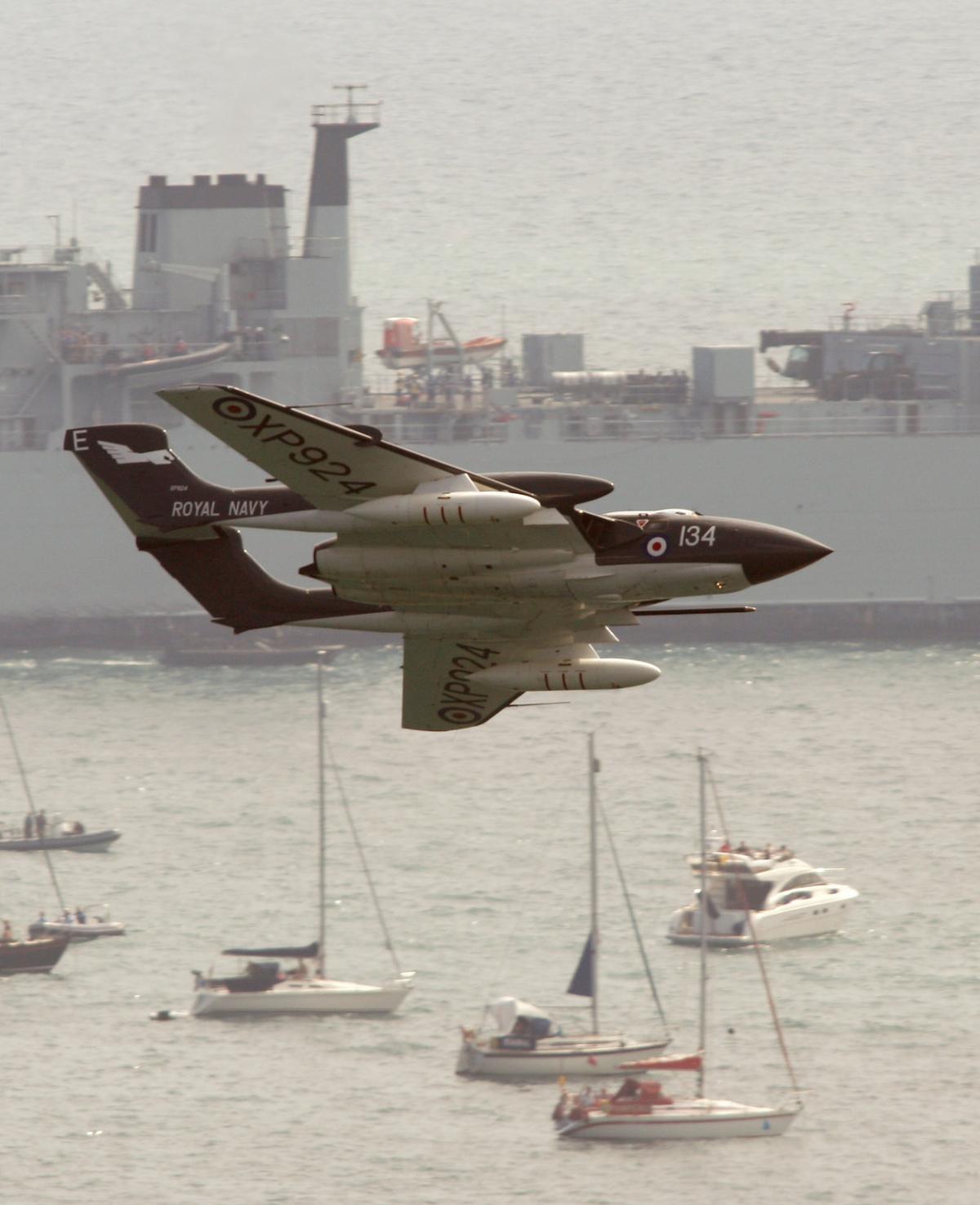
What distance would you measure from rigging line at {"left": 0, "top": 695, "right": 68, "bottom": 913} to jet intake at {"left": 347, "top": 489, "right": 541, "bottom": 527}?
184 feet

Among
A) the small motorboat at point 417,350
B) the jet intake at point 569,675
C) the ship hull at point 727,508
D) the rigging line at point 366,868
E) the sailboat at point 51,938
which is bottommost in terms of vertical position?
the sailboat at point 51,938

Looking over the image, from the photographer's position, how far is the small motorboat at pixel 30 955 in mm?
78312

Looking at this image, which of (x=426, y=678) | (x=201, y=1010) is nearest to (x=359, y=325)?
(x=201, y=1010)

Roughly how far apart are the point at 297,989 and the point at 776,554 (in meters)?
49.3

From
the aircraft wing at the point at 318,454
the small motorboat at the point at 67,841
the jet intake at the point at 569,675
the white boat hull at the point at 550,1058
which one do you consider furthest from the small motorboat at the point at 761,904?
the aircraft wing at the point at 318,454

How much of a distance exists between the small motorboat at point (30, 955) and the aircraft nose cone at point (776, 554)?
55.0 metres

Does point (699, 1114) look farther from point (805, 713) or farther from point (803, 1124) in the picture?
point (805, 713)

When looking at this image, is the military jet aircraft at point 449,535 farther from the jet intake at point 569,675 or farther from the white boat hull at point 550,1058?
the white boat hull at point 550,1058

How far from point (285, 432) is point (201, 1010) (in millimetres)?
48501

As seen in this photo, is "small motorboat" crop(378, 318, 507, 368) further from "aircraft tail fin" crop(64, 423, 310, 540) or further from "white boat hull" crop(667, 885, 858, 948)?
"aircraft tail fin" crop(64, 423, 310, 540)

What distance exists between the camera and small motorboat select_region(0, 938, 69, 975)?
7831 cm

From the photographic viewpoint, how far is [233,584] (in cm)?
3162

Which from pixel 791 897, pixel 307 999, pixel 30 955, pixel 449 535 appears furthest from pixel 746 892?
pixel 449 535

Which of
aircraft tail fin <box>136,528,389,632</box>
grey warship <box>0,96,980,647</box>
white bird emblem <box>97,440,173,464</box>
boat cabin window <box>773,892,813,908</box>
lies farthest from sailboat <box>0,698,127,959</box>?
white bird emblem <box>97,440,173,464</box>
